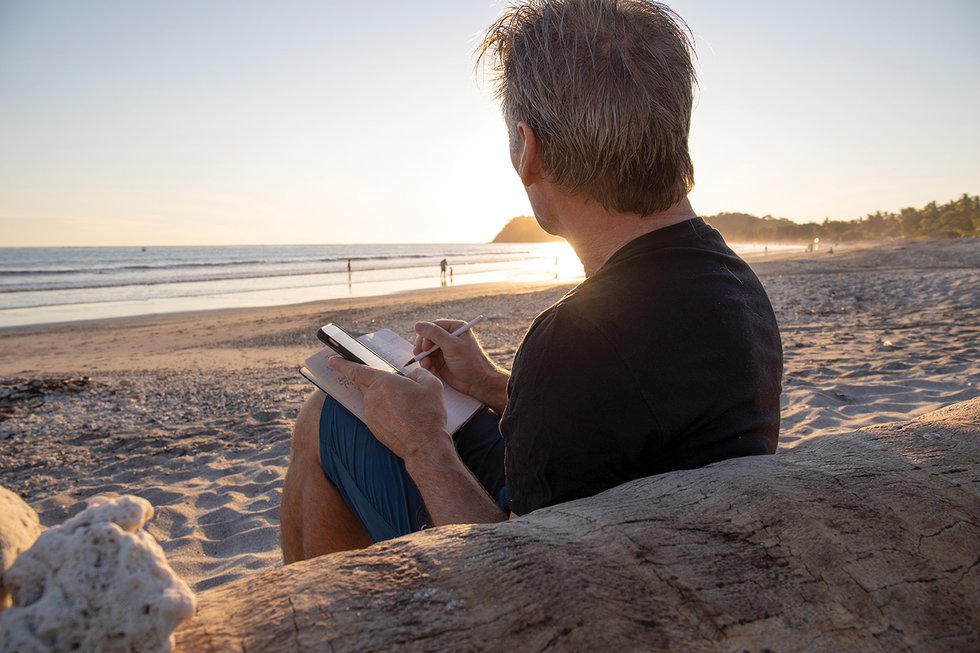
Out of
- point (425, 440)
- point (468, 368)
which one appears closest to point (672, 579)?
point (425, 440)

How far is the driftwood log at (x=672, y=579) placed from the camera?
833mm

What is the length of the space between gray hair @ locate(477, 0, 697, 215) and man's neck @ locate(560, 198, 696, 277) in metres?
0.03

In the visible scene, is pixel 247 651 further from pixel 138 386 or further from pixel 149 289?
pixel 149 289

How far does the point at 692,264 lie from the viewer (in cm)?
152

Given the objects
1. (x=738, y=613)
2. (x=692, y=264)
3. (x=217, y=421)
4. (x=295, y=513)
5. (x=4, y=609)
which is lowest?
(x=217, y=421)

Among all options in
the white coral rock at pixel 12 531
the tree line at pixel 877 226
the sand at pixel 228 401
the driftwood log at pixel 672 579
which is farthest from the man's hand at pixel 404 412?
the tree line at pixel 877 226

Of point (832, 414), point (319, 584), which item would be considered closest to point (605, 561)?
point (319, 584)

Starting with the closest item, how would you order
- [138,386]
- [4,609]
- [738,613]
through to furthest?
[4,609], [738,613], [138,386]

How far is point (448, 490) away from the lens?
1649 mm

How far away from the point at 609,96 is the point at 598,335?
26.0 inches

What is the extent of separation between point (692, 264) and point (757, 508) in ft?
2.12

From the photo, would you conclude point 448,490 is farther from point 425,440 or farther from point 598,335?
point 598,335

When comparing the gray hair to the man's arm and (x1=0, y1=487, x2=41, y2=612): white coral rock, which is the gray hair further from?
(x1=0, y1=487, x2=41, y2=612): white coral rock

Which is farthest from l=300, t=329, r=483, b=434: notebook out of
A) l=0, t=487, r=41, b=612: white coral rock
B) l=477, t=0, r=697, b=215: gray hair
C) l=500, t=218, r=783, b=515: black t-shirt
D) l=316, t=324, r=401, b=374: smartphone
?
l=0, t=487, r=41, b=612: white coral rock
